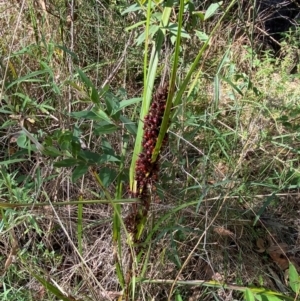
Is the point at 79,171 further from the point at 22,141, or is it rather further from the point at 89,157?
the point at 22,141

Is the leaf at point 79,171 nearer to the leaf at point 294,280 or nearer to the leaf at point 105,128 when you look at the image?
the leaf at point 105,128

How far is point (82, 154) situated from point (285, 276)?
89 cm

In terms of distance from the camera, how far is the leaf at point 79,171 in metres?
1.39

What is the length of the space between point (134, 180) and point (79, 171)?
15cm

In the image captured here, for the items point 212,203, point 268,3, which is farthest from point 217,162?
point 268,3

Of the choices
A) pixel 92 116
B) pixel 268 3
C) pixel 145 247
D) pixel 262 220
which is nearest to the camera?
pixel 92 116

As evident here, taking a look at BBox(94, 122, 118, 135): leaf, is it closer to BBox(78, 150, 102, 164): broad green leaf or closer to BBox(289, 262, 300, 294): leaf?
BBox(78, 150, 102, 164): broad green leaf

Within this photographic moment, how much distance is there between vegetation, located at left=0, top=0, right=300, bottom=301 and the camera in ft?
4.66

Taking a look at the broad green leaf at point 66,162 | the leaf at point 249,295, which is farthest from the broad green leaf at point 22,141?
the leaf at point 249,295

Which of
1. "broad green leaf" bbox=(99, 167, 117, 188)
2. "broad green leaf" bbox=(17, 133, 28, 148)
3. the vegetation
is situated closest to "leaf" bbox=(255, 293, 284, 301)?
the vegetation

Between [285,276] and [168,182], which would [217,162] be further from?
[285,276]

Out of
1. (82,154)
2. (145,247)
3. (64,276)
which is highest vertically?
(82,154)

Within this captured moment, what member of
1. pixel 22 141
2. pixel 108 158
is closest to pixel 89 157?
pixel 108 158

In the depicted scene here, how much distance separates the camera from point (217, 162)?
1.98 m
